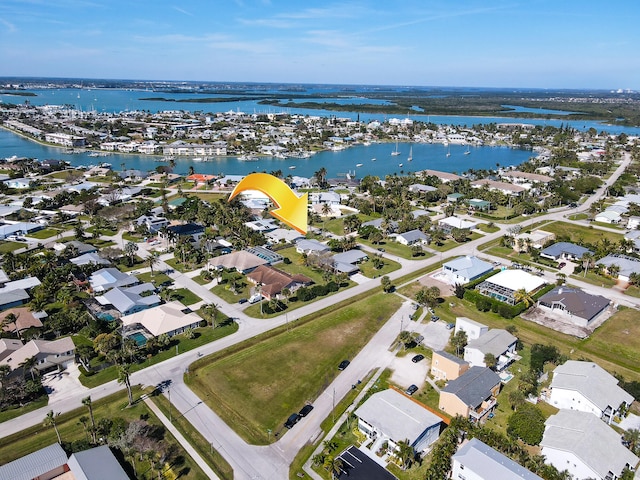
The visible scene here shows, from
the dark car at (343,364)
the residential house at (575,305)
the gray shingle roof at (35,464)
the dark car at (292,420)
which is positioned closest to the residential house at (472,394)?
the dark car at (343,364)

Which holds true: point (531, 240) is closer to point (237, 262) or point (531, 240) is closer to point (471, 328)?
point (471, 328)

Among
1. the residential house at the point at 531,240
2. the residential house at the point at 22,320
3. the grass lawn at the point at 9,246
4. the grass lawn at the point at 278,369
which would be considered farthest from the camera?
the residential house at the point at 531,240

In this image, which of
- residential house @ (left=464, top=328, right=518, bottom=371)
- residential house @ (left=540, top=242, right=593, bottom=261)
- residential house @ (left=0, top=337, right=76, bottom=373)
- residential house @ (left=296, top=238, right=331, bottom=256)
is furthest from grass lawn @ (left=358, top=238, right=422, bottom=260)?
residential house @ (left=0, top=337, right=76, bottom=373)

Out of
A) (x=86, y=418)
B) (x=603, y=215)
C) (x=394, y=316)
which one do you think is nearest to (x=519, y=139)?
(x=603, y=215)

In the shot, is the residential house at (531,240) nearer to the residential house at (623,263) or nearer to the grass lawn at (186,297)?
the residential house at (623,263)

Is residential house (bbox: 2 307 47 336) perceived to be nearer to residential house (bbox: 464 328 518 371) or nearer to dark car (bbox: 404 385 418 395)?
dark car (bbox: 404 385 418 395)
